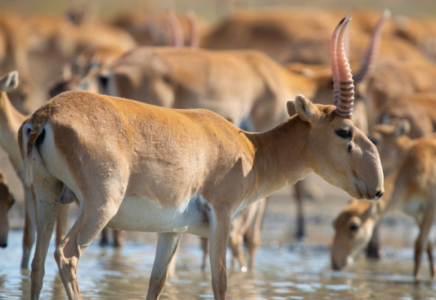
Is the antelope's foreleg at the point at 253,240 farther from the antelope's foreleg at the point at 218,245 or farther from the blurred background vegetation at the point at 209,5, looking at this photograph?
the blurred background vegetation at the point at 209,5

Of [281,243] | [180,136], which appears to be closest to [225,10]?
[281,243]

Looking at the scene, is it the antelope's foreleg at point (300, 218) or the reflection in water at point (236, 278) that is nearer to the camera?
the reflection in water at point (236, 278)

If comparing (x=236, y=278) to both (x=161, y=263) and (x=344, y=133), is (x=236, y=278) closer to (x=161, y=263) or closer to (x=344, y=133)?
(x=161, y=263)

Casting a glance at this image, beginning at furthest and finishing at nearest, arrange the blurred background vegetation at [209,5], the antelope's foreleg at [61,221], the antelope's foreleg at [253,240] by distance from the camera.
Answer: the blurred background vegetation at [209,5] → the antelope's foreleg at [253,240] → the antelope's foreleg at [61,221]

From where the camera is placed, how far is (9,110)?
32.8 ft

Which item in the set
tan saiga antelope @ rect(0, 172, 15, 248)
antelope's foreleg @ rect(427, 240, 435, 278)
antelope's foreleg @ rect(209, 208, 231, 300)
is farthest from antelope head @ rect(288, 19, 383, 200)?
antelope's foreleg @ rect(427, 240, 435, 278)

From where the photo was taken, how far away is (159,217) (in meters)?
6.87

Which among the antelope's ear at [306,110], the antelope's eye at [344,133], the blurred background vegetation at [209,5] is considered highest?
the blurred background vegetation at [209,5]

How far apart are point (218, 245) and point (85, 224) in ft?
3.54

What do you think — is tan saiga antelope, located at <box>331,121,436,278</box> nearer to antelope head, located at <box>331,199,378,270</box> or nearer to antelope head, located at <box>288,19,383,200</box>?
antelope head, located at <box>331,199,378,270</box>

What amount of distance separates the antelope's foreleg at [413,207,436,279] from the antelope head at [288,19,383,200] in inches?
138

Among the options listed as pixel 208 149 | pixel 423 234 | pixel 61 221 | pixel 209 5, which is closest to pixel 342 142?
pixel 208 149

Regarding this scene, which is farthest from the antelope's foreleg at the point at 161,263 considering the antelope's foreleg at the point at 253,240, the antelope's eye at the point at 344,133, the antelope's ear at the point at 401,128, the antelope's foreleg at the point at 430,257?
the antelope's ear at the point at 401,128

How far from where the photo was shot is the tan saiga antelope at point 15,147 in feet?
31.6
